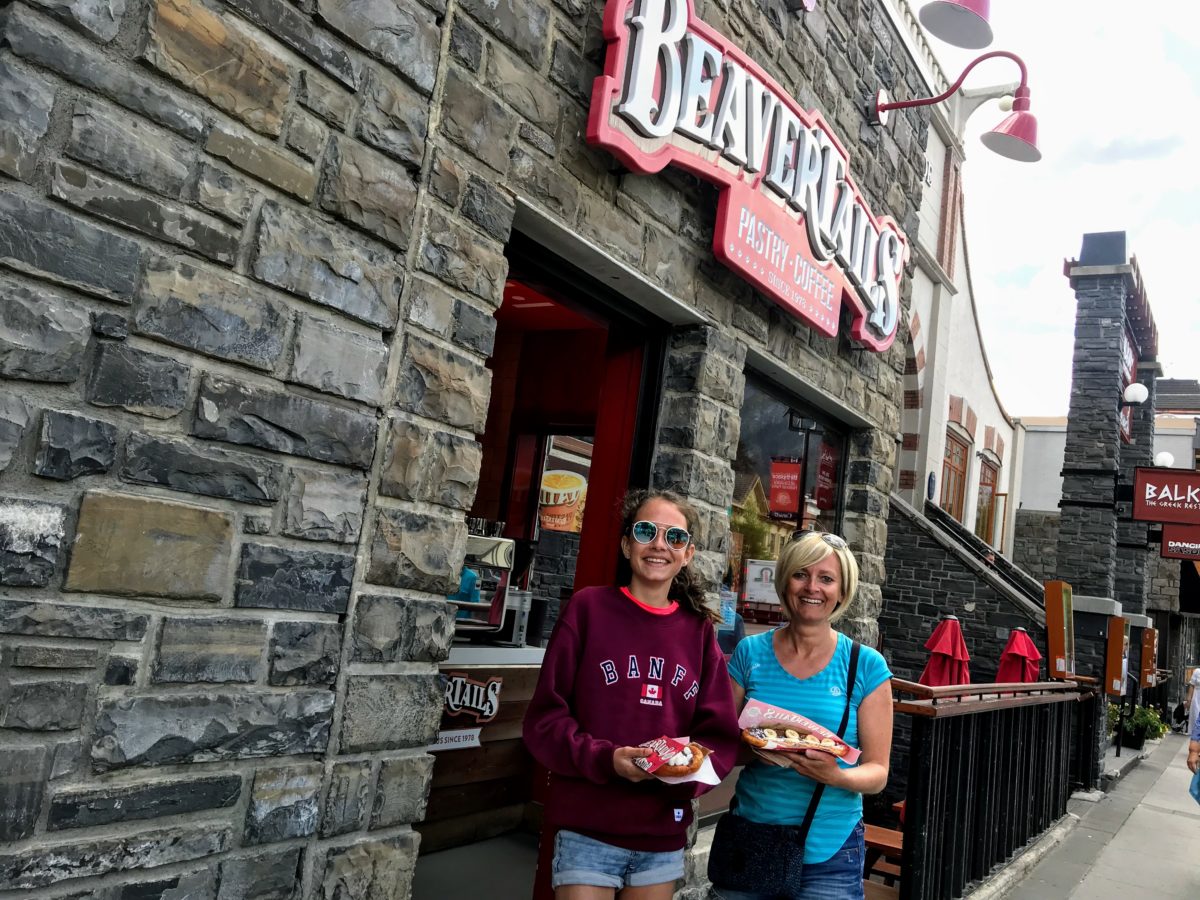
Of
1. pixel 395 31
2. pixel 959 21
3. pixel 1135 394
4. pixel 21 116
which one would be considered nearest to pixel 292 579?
pixel 21 116

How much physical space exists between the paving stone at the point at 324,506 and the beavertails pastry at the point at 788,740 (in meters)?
1.22

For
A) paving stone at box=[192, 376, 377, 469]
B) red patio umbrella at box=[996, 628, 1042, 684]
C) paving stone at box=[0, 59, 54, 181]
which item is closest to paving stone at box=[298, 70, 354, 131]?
paving stone at box=[0, 59, 54, 181]

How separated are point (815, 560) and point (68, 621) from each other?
5.97ft

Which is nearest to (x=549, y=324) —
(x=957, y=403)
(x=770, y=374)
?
(x=770, y=374)

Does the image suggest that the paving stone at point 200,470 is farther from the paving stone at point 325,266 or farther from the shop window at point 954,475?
the shop window at point 954,475

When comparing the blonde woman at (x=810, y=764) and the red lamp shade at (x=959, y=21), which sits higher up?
the red lamp shade at (x=959, y=21)

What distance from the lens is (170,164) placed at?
202 cm

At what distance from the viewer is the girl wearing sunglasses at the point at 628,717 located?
2.19 meters

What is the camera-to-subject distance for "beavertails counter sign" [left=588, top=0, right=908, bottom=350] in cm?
333

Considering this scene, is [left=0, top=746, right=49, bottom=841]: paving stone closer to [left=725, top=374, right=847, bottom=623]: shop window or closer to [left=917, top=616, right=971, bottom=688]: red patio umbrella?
[left=725, top=374, right=847, bottom=623]: shop window

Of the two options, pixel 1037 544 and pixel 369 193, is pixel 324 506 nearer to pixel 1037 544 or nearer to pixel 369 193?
pixel 369 193

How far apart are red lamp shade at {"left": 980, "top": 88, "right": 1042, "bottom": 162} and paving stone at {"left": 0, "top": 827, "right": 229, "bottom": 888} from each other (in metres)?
6.39

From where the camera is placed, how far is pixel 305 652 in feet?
7.68

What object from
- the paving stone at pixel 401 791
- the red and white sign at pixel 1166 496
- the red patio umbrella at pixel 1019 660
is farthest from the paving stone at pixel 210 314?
the red and white sign at pixel 1166 496
